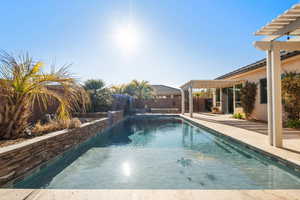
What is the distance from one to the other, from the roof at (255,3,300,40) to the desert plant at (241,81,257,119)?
705cm

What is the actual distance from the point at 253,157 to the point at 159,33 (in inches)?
402

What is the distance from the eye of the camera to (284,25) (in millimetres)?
4242

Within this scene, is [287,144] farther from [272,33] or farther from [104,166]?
[104,166]

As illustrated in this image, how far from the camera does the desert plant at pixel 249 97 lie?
1112 centimetres

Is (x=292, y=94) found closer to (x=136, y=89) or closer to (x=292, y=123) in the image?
(x=292, y=123)

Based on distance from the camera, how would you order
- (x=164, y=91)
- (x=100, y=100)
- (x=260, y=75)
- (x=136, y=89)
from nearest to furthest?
(x=260, y=75) → (x=100, y=100) → (x=136, y=89) → (x=164, y=91)

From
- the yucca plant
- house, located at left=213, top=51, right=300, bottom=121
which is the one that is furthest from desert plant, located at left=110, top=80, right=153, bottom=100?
the yucca plant

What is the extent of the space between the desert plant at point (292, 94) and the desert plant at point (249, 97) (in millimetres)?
3349

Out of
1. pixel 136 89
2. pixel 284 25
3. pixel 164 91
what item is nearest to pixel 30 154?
pixel 284 25

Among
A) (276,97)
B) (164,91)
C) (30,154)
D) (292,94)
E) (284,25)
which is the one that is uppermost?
(164,91)

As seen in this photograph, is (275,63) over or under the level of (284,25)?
under

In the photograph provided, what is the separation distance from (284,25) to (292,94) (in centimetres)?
467

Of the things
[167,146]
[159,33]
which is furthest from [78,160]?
[159,33]

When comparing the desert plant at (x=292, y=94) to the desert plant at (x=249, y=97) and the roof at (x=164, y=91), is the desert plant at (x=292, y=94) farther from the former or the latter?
the roof at (x=164, y=91)
